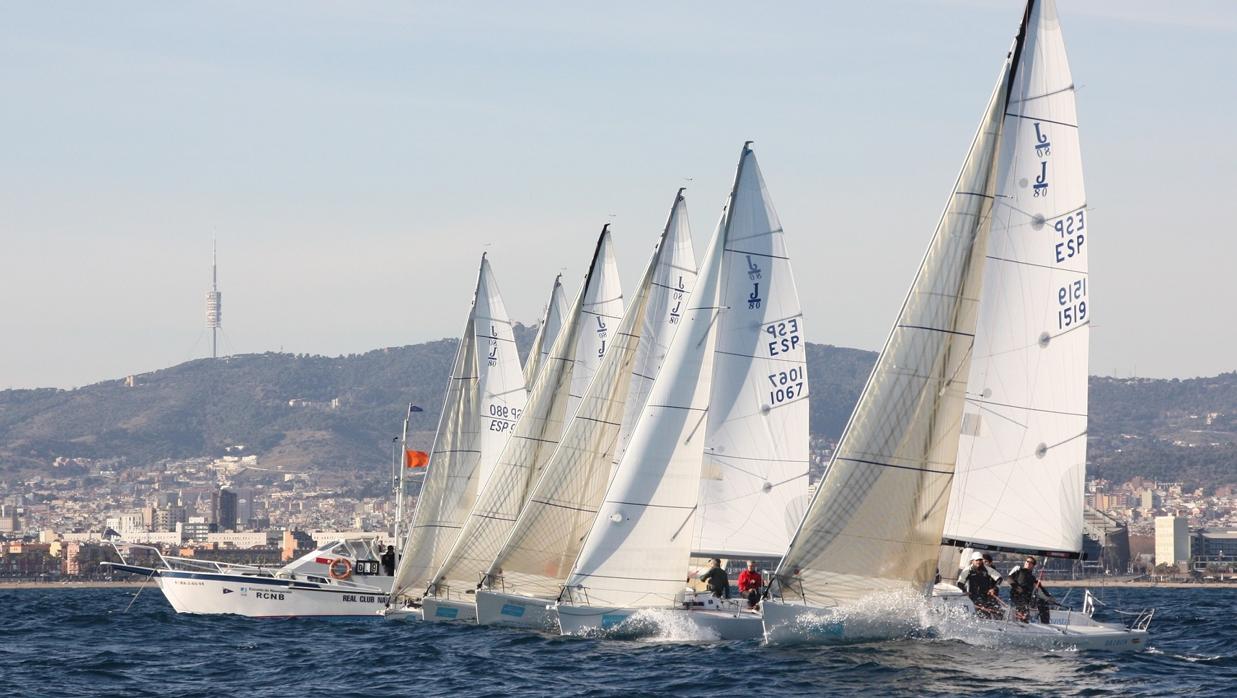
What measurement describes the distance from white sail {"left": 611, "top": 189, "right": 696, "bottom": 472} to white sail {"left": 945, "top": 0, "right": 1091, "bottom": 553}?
8820mm

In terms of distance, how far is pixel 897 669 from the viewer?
29.6 meters

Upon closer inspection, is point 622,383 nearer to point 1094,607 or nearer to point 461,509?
point 461,509

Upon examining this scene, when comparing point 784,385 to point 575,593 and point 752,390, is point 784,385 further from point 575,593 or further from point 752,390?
point 575,593

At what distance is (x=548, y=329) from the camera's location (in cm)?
5253

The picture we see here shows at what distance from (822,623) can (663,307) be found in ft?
34.9

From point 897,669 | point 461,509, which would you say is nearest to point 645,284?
point 461,509

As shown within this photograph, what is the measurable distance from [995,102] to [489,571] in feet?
50.5

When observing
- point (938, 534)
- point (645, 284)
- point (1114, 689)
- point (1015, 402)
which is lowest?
point (1114, 689)

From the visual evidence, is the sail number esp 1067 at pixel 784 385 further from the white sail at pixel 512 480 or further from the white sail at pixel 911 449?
the white sail at pixel 512 480

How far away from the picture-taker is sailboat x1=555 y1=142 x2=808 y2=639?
36.2 m

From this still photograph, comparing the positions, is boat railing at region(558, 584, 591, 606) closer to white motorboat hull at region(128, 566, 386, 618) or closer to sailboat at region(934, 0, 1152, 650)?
sailboat at region(934, 0, 1152, 650)

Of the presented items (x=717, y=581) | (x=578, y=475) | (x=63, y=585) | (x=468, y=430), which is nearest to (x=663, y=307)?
(x=578, y=475)

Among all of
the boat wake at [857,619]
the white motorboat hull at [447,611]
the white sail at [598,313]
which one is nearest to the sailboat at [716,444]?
the boat wake at [857,619]

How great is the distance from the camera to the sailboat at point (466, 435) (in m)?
A: 47.9
